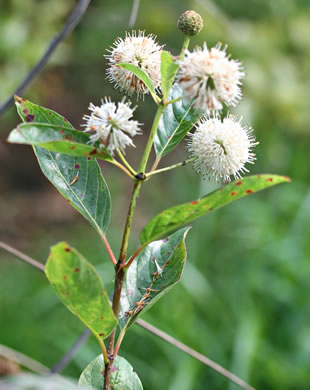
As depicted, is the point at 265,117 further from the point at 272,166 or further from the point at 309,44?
the point at 309,44

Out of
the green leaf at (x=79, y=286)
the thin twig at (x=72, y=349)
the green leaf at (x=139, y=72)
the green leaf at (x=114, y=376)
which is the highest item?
the green leaf at (x=139, y=72)

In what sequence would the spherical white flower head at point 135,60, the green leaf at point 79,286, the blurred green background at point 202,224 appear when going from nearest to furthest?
1. the green leaf at point 79,286
2. the spherical white flower head at point 135,60
3. the blurred green background at point 202,224

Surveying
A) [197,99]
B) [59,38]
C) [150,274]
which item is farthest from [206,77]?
[59,38]

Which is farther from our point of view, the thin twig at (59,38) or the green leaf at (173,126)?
the thin twig at (59,38)

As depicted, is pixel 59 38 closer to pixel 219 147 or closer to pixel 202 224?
pixel 219 147

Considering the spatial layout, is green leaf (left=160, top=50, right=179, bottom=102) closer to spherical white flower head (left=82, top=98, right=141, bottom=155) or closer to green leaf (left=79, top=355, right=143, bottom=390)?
spherical white flower head (left=82, top=98, right=141, bottom=155)

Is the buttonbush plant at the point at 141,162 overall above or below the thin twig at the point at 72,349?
above

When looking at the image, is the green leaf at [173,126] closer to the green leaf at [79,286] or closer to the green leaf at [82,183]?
the green leaf at [82,183]

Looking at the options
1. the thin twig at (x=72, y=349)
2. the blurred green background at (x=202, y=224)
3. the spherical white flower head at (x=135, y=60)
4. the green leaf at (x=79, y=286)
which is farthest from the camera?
the blurred green background at (x=202, y=224)

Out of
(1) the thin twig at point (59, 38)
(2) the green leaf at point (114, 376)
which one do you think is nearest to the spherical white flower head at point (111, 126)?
(2) the green leaf at point (114, 376)
